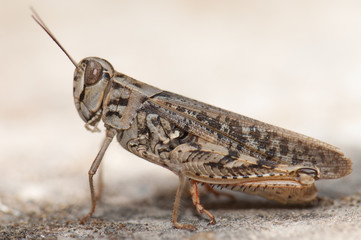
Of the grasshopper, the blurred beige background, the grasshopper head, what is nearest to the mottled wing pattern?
the grasshopper

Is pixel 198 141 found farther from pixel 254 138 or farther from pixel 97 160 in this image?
pixel 97 160

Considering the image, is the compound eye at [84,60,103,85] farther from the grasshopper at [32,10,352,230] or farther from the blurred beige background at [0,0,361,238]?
the blurred beige background at [0,0,361,238]

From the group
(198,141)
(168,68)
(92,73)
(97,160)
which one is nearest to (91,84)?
(92,73)

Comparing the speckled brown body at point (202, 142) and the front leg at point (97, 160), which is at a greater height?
the speckled brown body at point (202, 142)

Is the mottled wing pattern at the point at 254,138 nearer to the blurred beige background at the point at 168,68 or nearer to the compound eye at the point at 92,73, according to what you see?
the compound eye at the point at 92,73

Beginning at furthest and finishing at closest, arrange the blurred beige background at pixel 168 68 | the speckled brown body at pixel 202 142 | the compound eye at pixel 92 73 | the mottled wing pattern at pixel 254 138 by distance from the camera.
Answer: the blurred beige background at pixel 168 68 < the compound eye at pixel 92 73 < the mottled wing pattern at pixel 254 138 < the speckled brown body at pixel 202 142

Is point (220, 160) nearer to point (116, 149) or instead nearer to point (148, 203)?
point (148, 203)

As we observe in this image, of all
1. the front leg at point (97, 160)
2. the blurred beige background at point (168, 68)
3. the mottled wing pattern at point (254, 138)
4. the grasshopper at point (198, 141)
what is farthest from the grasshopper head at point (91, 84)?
the blurred beige background at point (168, 68)

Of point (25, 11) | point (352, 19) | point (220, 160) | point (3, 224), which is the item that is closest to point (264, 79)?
point (352, 19)
